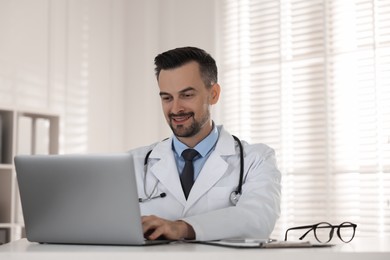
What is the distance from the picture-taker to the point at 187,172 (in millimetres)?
2451

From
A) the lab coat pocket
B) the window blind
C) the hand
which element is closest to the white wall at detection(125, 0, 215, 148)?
the window blind

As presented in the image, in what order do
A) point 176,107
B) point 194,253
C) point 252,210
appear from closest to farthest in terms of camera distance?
point 194,253, point 252,210, point 176,107

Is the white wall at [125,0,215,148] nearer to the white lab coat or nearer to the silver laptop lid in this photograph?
the white lab coat

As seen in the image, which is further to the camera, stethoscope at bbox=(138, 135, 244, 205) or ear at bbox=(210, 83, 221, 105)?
ear at bbox=(210, 83, 221, 105)

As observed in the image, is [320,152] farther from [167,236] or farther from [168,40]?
[167,236]

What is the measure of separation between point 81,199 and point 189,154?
90 cm

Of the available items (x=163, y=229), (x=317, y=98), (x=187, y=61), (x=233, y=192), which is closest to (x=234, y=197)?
(x=233, y=192)

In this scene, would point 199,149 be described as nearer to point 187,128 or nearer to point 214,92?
point 187,128

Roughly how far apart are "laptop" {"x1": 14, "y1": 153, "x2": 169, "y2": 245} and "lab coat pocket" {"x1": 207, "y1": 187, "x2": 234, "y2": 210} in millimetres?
707

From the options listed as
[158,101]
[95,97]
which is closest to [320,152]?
[158,101]

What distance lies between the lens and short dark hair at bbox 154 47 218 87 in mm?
2527

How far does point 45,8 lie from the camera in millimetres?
4402

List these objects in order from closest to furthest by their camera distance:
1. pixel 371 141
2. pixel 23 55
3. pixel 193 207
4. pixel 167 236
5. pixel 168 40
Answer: pixel 167 236, pixel 193 207, pixel 371 141, pixel 23 55, pixel 168 40

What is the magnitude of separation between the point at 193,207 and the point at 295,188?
192 cm
